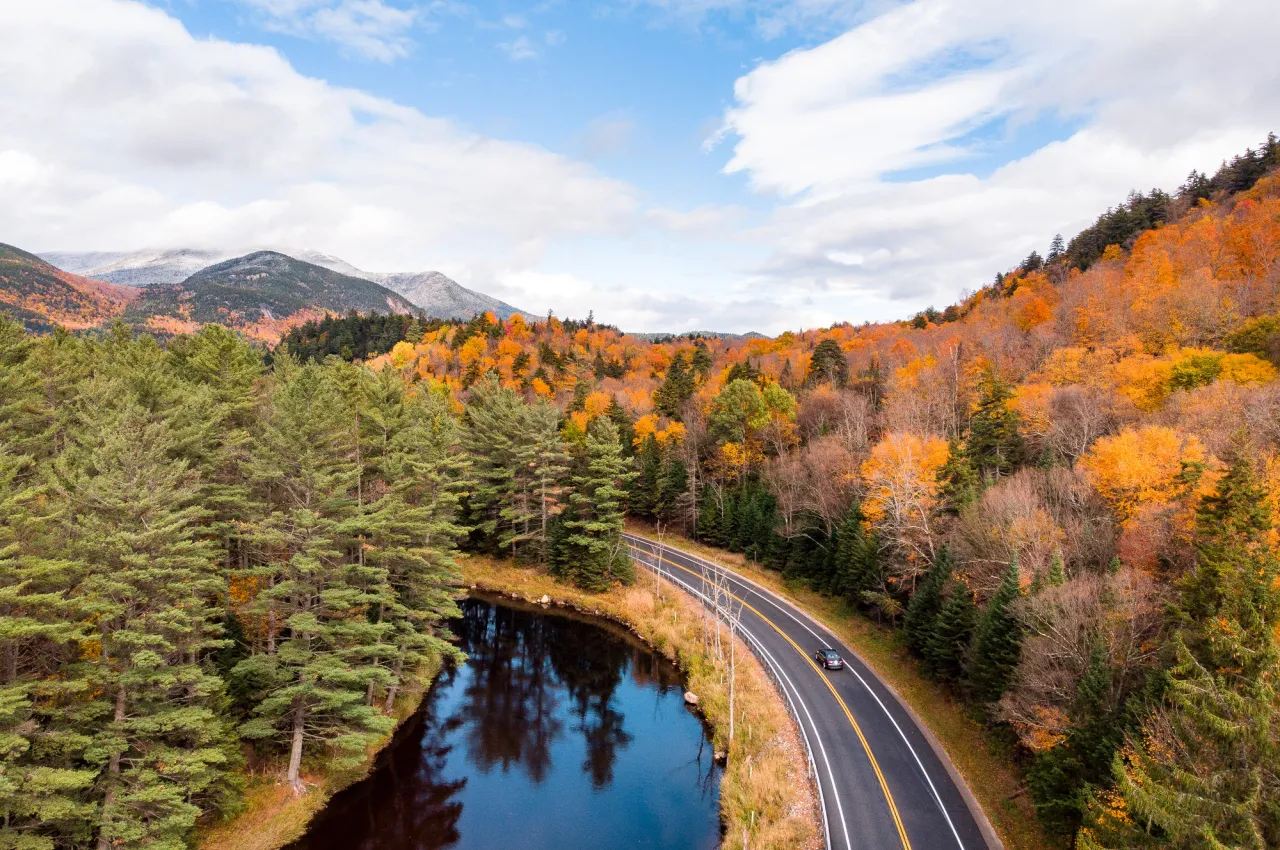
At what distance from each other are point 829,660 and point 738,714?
8.17 metres

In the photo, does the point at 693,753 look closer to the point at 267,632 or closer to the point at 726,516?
the point at 267,632

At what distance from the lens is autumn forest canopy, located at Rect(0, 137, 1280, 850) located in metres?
17.6

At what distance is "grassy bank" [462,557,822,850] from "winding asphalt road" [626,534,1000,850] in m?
0.94

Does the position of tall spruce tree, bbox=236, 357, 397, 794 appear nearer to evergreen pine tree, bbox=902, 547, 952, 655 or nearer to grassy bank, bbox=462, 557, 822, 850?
grassy bank, bbox=462, 557, 822, 850

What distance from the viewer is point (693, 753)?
105 feet

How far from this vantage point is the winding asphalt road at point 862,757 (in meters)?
23.0

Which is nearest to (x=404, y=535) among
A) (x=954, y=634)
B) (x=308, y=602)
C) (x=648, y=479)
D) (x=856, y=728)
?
(x=308, y=602)

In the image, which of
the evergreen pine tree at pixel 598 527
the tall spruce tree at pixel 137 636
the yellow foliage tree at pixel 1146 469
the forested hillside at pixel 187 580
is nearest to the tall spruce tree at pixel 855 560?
the yellow foliage tree at pixel 1146 469

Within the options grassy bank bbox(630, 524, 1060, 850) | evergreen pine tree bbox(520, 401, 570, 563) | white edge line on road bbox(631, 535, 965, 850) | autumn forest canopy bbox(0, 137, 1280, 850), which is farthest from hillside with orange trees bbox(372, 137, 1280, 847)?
evergreen pine tree bbox(520, 401, 570, 563)

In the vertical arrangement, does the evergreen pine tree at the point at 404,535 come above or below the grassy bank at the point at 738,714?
above

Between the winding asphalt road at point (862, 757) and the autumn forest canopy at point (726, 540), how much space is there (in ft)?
11.9

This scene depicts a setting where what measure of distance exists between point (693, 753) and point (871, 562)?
20.2 m

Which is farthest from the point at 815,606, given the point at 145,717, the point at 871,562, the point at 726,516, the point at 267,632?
the point at 145,717

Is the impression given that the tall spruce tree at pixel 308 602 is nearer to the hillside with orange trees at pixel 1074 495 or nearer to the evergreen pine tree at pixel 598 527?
the evergreen pine tree at pixel 598 527
